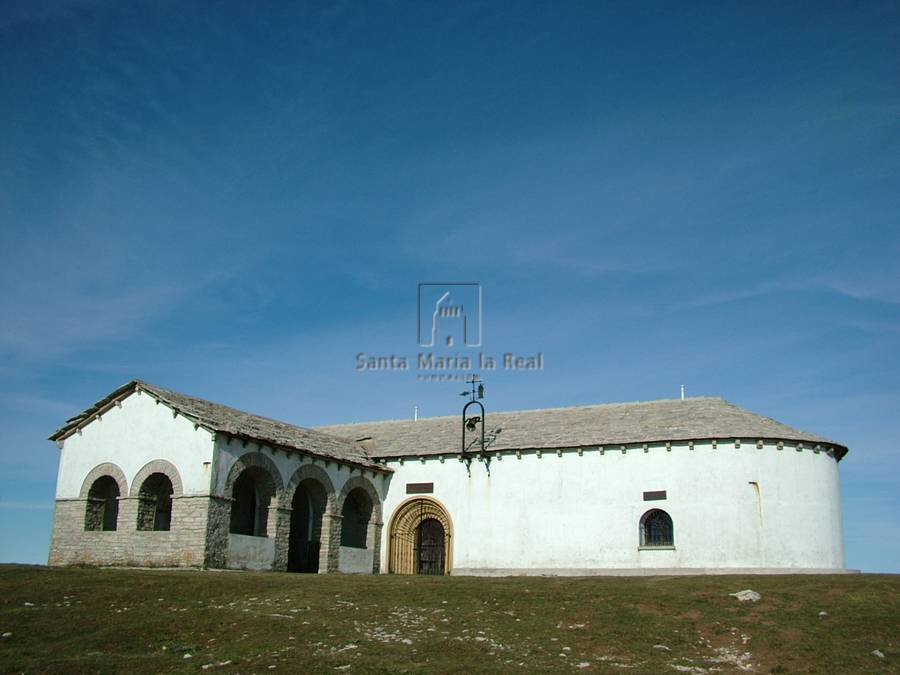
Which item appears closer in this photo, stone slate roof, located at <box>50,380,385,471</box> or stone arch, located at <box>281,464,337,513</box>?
stone slate roof, located at <box>50,380,385,471</box>

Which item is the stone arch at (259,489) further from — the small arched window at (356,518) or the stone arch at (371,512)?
the small arched window at (356,518)

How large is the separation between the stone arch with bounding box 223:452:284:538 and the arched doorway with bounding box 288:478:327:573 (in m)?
1.70

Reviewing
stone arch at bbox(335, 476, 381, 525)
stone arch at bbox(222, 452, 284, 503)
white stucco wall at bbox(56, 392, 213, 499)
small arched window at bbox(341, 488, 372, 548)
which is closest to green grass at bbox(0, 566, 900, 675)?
stone arch at bbox(222, 452, 284, 503)

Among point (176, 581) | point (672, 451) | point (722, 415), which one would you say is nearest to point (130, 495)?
point (176, 581)

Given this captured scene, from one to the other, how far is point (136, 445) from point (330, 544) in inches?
316

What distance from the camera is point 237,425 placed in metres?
31.2

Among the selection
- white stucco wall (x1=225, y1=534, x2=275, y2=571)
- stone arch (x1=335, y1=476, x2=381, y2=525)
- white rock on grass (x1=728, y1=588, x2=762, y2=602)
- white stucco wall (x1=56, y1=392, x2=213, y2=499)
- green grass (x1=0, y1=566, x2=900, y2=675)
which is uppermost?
white stucco wall (x1=56, y1=392, x2=213, y2=499)

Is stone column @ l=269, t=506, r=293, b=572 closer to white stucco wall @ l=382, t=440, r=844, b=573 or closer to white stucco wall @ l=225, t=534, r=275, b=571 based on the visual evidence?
white stucco wall @ l=225, t=534, r=275, b=571

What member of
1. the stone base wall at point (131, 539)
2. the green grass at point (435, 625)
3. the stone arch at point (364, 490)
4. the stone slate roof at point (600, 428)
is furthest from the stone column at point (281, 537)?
the stone slate roof at point (600, 428)

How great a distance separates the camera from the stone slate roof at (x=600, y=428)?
105ft

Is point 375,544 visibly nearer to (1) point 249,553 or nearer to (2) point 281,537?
(2) point 281,537

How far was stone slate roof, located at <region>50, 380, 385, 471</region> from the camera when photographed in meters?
30.0

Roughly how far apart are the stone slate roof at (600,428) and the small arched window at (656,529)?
270cm

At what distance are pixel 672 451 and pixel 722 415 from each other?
2.86m
